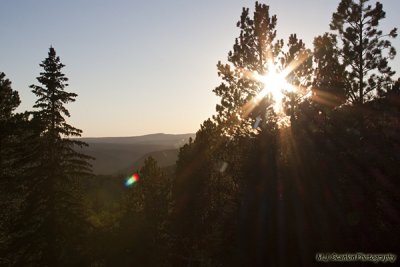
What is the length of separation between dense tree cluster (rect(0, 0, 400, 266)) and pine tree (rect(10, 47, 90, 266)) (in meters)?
0.07

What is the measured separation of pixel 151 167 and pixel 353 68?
56.1 feet

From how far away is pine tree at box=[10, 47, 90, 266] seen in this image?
81.1 ft

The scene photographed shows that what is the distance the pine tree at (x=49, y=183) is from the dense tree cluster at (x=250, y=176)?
72mm

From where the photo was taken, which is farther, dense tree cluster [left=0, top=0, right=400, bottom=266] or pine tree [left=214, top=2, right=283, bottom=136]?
pine tree [left=214, top=2, right=283, bottom=136]

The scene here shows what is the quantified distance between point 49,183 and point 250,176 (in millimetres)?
16413

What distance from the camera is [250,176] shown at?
13.4 meters

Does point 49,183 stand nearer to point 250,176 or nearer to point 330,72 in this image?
point 250,176

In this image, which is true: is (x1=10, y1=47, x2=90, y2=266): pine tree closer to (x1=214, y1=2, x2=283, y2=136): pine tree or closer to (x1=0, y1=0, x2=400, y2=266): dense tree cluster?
(x1=0, y1=0, x2=400, y2=266): dense tree cluster

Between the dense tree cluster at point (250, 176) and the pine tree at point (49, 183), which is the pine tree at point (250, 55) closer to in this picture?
the dense tree cluster at point (250, 176)

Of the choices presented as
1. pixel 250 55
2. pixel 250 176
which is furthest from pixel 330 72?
pixel 250 176

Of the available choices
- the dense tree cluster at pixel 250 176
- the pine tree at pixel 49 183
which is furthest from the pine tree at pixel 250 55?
the pine tree at pixel 49 183

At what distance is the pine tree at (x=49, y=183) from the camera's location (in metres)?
24.7

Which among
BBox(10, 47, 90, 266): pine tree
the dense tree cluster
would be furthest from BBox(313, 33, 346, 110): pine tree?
BBox(10, 47, 90, 266): pine tree

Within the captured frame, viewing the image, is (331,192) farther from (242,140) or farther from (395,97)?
(395,97)
